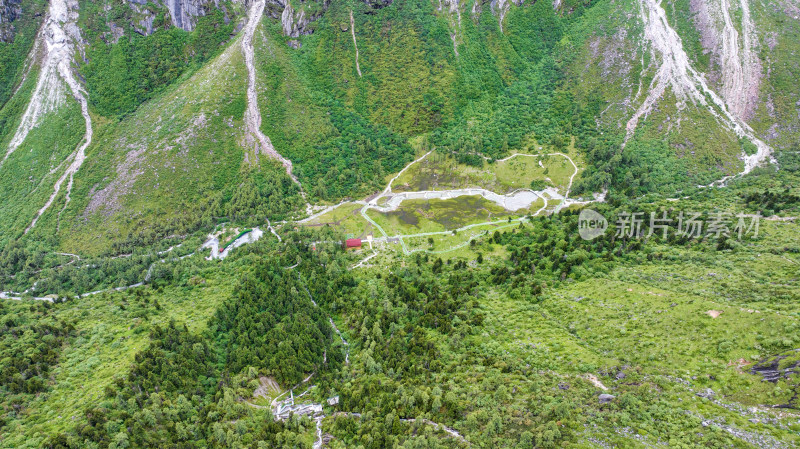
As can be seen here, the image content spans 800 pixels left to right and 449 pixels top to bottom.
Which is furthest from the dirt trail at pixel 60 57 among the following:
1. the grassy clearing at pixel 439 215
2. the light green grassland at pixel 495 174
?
the light green grassland at pixel 495 174

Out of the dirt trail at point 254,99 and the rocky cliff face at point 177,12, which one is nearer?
the dirt trail at point 254,99

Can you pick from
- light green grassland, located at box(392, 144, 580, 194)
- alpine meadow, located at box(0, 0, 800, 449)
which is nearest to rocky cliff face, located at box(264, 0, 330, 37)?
alpine meadow, located at box(0, 0, 800, 449)

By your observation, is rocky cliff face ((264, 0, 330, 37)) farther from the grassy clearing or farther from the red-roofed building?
the red-roofed building

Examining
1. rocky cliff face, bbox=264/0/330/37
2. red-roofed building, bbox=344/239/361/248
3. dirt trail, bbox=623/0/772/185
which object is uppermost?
rocky cliff face, bbox=264/0/330/37

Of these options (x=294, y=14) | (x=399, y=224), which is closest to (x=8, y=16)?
(x=294, y=14)

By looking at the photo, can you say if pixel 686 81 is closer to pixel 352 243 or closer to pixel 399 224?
pixel 399 224

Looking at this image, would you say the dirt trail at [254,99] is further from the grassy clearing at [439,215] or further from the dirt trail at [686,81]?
the dirt trail at [686,81]
